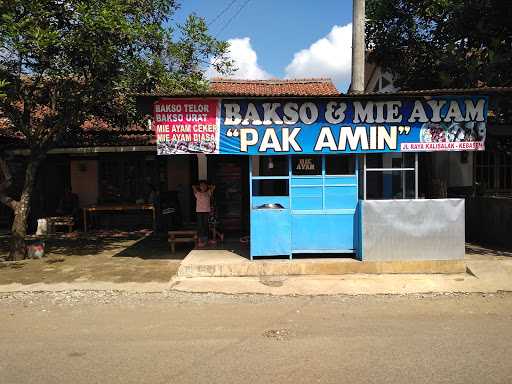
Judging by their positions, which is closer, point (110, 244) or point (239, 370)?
point (239, 370)

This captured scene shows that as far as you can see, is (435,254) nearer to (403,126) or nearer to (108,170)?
(403,126)

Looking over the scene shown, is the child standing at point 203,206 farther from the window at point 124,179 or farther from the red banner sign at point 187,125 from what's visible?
the window at point 124,179

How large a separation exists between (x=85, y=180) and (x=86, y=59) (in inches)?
258

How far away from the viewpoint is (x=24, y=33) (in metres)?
7.59

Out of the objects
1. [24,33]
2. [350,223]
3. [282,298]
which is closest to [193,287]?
[282,298]

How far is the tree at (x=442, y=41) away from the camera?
998 centimetres

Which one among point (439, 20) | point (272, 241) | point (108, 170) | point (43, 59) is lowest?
point (272, 241)

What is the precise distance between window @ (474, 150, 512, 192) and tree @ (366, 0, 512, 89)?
140 inches

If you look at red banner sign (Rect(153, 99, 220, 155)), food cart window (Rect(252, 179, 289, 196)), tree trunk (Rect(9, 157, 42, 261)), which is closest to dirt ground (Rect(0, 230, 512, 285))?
tree trunk (Rect(9, 157, 42, 261))

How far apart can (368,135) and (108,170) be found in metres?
9.70

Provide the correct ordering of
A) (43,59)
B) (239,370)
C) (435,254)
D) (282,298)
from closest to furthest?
(239,370) → (282,298) → (435,254) → (43,59)

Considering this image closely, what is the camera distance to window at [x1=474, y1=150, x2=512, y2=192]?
43.8 ft

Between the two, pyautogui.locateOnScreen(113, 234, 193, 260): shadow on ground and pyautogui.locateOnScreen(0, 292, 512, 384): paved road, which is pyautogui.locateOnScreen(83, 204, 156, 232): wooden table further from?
pyautogui.locateOnScreen(0, 292, 512, 384): paved road

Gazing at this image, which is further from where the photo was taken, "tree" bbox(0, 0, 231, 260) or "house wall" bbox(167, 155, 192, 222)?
"house wall" bbox(167, 155, 192, 222)
